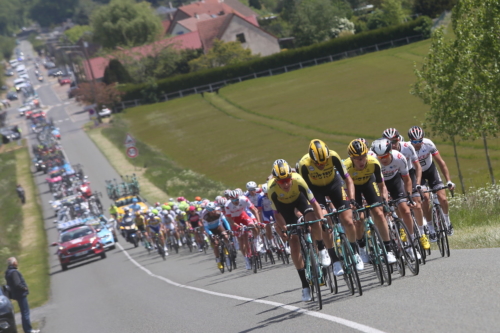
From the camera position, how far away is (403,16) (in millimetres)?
100750

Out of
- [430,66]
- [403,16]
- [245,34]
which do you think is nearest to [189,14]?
[245,34]

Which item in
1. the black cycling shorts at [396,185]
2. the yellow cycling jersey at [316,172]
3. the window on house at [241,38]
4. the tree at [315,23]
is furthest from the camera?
the window on house at [241,38]

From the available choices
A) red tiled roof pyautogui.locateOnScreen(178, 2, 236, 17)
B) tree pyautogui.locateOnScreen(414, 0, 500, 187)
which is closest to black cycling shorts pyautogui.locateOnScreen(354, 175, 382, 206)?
tree pyautogui.locateOnScreen(414, 0, 500, 187)

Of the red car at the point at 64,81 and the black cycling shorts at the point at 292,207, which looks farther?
the red car at the point at 64,81

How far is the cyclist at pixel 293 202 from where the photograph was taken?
34.2 feet

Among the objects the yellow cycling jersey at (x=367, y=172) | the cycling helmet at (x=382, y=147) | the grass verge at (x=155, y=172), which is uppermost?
the cycling helmet at (x=382, y=147)

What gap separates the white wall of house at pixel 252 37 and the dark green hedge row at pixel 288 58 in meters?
15.4

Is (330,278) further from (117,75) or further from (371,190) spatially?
(117,75)

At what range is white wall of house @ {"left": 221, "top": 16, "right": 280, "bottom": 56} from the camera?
10900 cm

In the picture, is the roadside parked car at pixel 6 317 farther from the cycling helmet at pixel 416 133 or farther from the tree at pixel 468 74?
the tree at pixel 468 74

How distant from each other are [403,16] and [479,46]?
76.0 metres

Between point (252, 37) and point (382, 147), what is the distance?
99429 millimetres

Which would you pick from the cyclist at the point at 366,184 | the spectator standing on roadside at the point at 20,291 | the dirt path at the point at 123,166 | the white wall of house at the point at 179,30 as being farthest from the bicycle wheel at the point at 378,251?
the white wall of house at the point at 179,30

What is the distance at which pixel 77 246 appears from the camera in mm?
31219
